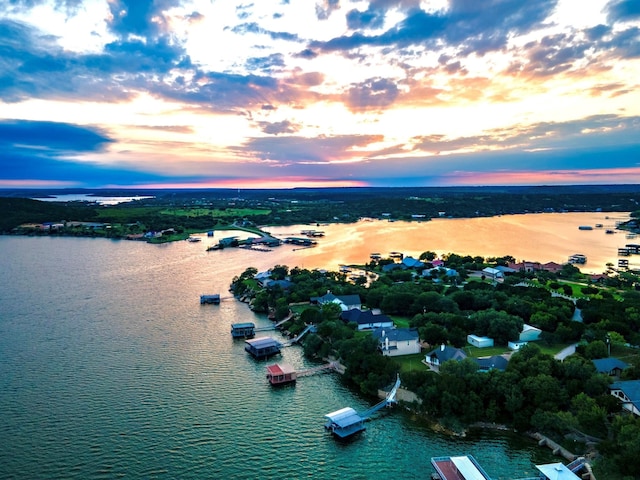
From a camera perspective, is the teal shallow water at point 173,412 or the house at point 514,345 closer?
the teal shallow water at point 173,412

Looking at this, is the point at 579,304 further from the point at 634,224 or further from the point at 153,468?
the point at 634,224

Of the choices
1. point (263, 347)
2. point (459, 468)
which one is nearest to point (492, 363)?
point (459, 468)

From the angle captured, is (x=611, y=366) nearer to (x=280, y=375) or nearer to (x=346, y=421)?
(x=346, y=421)

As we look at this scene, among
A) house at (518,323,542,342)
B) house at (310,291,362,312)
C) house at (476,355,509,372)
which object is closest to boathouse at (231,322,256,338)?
house at (310,291,362,312)

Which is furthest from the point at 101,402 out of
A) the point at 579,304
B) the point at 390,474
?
the point at 579,304

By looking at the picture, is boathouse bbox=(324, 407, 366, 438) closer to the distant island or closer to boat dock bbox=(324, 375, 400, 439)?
boat dock bbox=(324, 375, 400, 439)

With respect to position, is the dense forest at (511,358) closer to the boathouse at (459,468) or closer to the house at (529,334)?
the house at (529,334)

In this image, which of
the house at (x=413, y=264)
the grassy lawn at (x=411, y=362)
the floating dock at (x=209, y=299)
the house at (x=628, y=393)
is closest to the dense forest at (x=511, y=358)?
the grassy lawn at (x=411, y=362)
